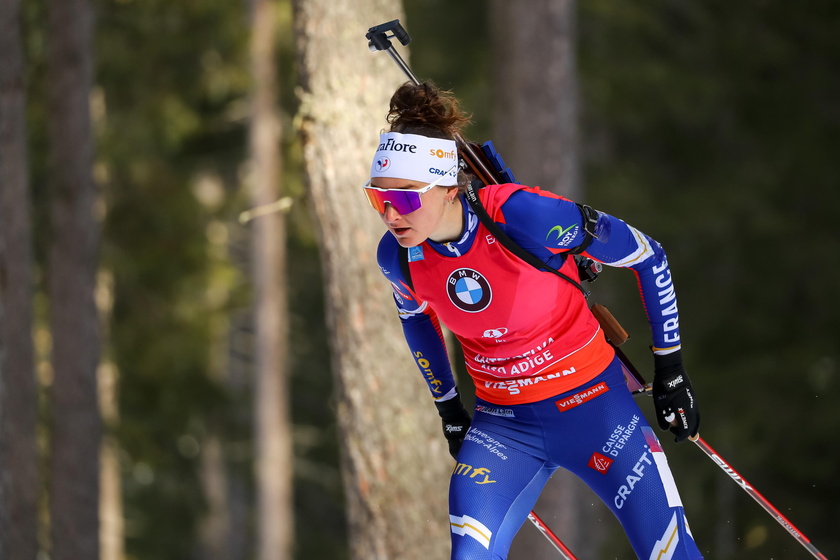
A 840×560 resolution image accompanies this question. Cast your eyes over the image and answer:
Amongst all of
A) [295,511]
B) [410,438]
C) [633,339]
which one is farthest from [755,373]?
[295,511]

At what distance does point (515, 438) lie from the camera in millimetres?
4438

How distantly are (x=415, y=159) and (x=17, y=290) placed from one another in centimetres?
541

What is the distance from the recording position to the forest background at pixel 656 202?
45.6ft

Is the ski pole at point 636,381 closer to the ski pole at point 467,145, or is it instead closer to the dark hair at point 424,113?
the ski pole at point 467,145

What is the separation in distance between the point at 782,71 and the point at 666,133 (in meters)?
2.34

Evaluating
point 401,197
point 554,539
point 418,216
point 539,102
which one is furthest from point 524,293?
point 539,102

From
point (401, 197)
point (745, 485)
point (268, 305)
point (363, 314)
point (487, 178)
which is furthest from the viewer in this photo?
point (268, 305)

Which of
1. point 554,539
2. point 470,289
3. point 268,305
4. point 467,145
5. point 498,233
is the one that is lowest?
point 268,305

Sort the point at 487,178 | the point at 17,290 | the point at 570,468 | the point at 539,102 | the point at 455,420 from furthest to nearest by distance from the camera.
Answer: the point at 539,102 → the point at 17,290 → the point at 455,420 → the point at 487,178 → the point at 570,468

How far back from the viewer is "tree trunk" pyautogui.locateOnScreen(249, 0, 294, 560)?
15.5 metres

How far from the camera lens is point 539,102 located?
9727 millimetres

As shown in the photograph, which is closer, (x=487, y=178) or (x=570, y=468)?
(x=570, y=468)

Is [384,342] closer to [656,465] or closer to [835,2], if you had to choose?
[656,465]

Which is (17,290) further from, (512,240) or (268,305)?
(268,305)
